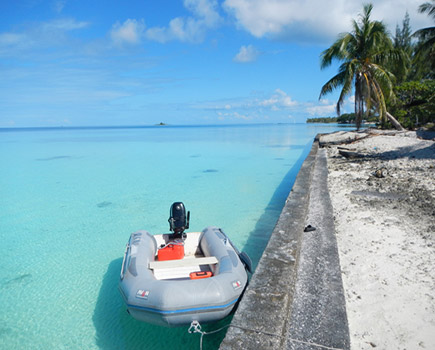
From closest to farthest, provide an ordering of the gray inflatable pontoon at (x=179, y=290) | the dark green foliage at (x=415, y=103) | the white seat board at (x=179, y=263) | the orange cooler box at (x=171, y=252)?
the gray inflatable pontoon at (x=179, y=290), the white seat board at (x=179, y=263), the orange cooler box at (x=171, y=252), the dark green foliage at (x=415, y=103)

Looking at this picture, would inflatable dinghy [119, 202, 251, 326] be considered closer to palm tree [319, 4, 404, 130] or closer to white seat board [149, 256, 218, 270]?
white seat board [149, 256, 218, 270]

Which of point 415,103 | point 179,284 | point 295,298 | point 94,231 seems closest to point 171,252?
point 179,284

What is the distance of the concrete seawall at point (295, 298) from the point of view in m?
1.98

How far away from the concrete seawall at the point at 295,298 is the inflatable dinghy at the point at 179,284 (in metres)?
0.17

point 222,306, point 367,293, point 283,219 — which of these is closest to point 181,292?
point 222,306

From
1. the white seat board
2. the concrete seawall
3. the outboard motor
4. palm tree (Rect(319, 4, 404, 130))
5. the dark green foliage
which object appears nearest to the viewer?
the concrete seawall

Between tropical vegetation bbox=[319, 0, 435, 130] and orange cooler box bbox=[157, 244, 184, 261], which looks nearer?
orange cooler box bbox=[157, 244, 184, 261]

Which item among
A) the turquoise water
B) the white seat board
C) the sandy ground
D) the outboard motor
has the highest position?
the outboard motor

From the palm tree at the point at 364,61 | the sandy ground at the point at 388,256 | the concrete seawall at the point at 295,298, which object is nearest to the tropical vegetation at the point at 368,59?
the palm tree at the point at 364,61

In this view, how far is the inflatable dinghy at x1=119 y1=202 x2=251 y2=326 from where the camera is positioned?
88.8 inches

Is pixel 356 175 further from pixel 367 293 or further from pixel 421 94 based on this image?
pixel 421 94

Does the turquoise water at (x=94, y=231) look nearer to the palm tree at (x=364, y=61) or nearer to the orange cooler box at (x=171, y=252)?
the orange cooler box at (x=171, y=252)

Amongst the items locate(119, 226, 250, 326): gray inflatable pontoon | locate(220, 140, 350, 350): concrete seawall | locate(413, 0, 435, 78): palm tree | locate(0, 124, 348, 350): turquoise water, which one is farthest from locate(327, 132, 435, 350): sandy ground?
locate(413, 0, 435, 78): palm tree

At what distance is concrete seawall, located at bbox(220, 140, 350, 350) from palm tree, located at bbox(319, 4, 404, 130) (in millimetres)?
12616
